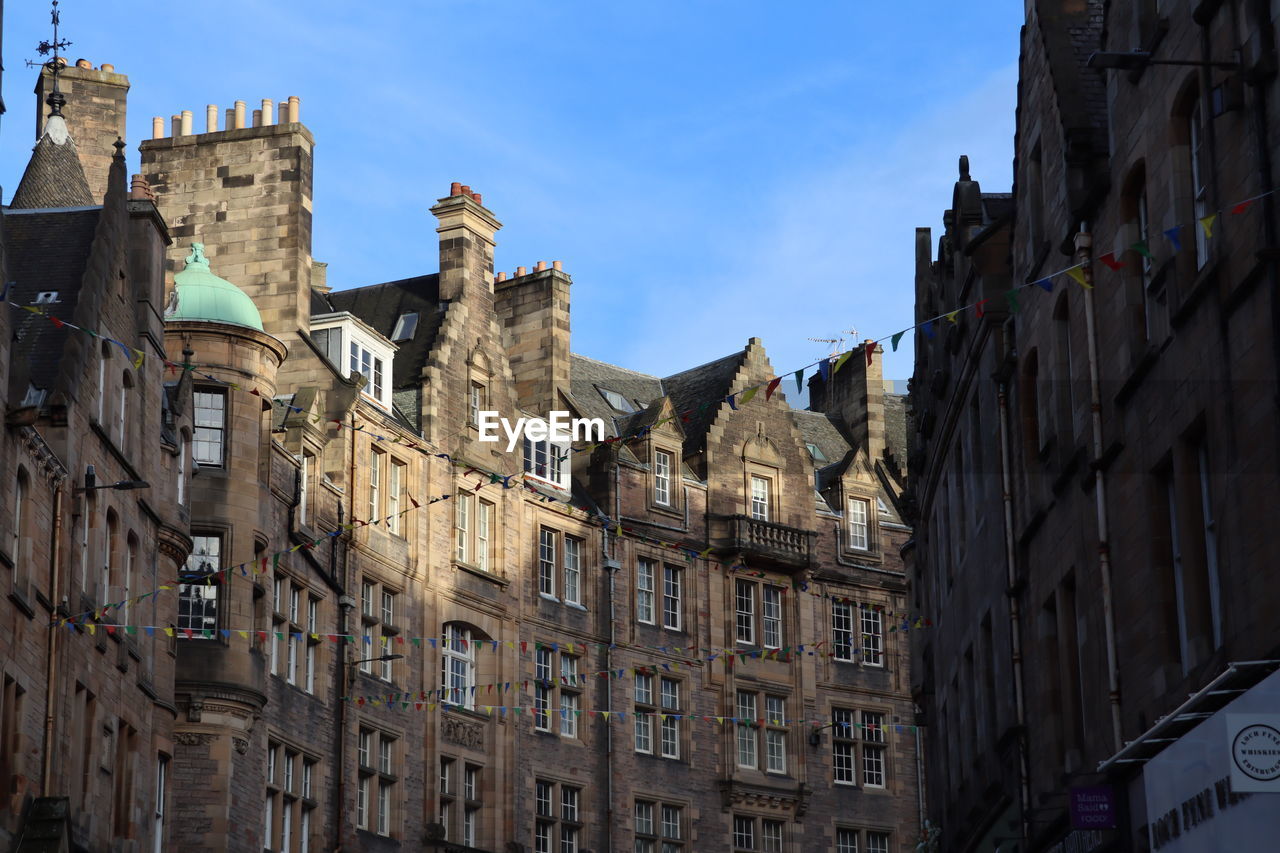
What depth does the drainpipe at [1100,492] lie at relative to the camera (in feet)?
81.3

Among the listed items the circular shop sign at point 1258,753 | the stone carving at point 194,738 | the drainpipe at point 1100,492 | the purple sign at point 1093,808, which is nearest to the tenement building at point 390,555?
the stone carving at point 194,738

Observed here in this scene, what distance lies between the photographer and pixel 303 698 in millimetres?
46812

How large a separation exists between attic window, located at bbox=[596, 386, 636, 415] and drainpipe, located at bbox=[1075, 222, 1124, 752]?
38517mm

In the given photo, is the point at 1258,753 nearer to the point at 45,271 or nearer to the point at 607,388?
the point at 45,271

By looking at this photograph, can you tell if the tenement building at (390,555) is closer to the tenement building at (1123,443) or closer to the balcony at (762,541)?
the balcony at (762,541)

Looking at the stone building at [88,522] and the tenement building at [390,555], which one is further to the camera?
the tenement building at [390,555]

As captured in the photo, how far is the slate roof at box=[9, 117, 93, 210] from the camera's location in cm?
4309

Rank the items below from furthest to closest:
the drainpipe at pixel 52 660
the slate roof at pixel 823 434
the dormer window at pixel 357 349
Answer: the slate roof at pixel 823 434 < the dormer window at pixel 357 349 < the drainpipe at pixel 52 660

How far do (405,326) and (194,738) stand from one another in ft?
55.8

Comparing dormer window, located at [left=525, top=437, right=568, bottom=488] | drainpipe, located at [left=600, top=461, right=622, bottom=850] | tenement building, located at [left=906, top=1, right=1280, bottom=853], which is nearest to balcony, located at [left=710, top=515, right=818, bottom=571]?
drainpipe, located at [left=600, top=461, right=622, bottom=850]

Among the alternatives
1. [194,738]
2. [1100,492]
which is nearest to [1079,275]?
[1100,492]

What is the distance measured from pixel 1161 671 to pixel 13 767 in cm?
1610

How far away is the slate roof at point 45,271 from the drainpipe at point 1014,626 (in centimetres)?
1356

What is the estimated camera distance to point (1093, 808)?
77.7 ft
